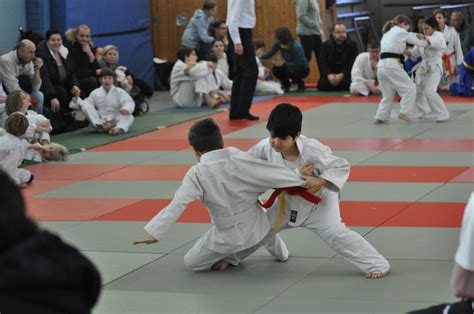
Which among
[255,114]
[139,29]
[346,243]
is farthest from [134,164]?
[139,29]

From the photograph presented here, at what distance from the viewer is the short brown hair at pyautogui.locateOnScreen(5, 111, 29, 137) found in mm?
9422

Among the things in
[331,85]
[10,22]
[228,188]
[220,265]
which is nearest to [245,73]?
[10,22]

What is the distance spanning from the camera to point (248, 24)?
41.8 feet

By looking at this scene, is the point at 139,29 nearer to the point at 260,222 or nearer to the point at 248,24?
the point at 248,24

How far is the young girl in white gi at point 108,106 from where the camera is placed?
1301 cm

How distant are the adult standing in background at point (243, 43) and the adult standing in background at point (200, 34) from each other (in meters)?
4.48

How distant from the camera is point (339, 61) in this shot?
56.6ft

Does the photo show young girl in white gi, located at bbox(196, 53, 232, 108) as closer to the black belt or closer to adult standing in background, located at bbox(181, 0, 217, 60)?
adult standing in background, located at bbox(181, 0, 217, 60)

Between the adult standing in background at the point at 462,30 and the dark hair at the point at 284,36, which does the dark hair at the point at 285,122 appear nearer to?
the dark hair at the point at 284,36

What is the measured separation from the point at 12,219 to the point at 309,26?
1522 centimetres

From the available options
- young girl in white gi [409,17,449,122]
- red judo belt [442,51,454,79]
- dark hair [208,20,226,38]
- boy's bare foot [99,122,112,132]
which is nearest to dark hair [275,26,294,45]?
dark hair [208,20,226,38]

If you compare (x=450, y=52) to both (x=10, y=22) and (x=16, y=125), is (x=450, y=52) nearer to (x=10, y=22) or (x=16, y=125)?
(x=10, y=22)

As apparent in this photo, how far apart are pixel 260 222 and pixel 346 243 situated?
1.87 ft

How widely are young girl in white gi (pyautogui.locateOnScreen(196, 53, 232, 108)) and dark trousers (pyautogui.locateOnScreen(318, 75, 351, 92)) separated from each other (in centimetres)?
205
